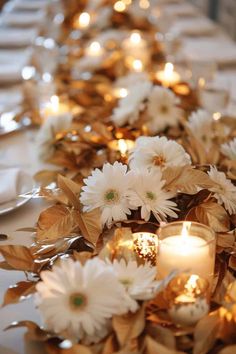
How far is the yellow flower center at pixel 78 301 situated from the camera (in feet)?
2.22

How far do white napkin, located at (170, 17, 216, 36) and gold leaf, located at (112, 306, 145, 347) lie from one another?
264 cm

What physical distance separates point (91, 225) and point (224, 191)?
209 millimetres

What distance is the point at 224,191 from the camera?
36.9 inches

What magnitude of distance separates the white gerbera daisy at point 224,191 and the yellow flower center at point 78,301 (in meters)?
0.32

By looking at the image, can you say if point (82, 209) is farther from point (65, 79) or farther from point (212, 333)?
point (65, 79)

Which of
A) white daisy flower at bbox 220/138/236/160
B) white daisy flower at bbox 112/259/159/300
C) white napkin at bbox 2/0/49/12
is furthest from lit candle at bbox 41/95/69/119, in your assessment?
white napkin at bbox 2/0/49/12

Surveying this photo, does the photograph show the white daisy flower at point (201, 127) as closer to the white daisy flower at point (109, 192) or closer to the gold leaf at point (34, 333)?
the white daisy flower at point (109, 192)

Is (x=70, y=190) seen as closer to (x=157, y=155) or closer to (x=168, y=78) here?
(x=157, y=155)

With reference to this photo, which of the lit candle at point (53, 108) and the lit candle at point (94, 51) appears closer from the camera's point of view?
the lit candle at point (53, 108)

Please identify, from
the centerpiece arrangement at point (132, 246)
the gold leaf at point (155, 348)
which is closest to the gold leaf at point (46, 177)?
the centerpiece arrangement at point (132, 246)

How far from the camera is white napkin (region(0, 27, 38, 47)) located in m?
2.97

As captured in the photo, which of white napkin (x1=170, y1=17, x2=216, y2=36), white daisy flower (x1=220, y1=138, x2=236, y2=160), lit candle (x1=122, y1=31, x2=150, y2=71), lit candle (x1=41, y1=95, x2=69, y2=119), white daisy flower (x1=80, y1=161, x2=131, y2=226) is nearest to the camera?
white daisy flower (x1=80, y1=161, x2=131, y2=226)

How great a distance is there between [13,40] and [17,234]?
2.13 m

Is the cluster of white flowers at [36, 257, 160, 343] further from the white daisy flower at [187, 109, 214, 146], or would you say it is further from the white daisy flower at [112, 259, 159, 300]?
the white daisy flower at [187, 109, 214, 146]
